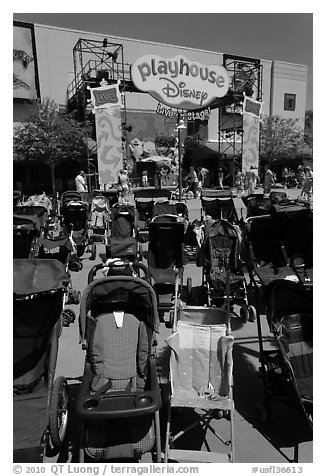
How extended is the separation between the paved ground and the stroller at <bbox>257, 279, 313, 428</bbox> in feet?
Answer: 0.45

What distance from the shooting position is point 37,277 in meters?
3.74

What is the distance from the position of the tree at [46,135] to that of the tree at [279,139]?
1307 cm

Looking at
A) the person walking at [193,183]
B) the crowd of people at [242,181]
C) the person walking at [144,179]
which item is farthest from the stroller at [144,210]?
the person walking at [144,179]

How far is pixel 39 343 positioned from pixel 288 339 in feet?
8.18

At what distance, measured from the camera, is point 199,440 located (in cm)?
343

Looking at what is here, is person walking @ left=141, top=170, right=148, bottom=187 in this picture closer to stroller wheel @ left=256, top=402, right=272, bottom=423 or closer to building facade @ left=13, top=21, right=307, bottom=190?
building facade @ left=13, top=21, right=307, bottom=190

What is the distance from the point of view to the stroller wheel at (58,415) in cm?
313

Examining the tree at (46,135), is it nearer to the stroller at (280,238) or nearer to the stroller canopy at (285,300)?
the stroller at (280,238)

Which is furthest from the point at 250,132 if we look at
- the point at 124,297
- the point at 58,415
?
the point at 58,415

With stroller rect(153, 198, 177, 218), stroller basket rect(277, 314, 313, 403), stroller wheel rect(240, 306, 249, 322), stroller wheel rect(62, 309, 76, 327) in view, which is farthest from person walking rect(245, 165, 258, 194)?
stroller basket rect(277, 314, 313, 403)

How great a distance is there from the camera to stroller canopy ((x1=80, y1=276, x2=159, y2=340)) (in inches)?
147

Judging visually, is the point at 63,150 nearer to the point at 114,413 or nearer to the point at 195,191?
the point at 195,191

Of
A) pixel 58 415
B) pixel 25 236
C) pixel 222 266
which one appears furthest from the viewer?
pixel 25 236

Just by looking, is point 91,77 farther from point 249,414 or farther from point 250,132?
point 249,414
